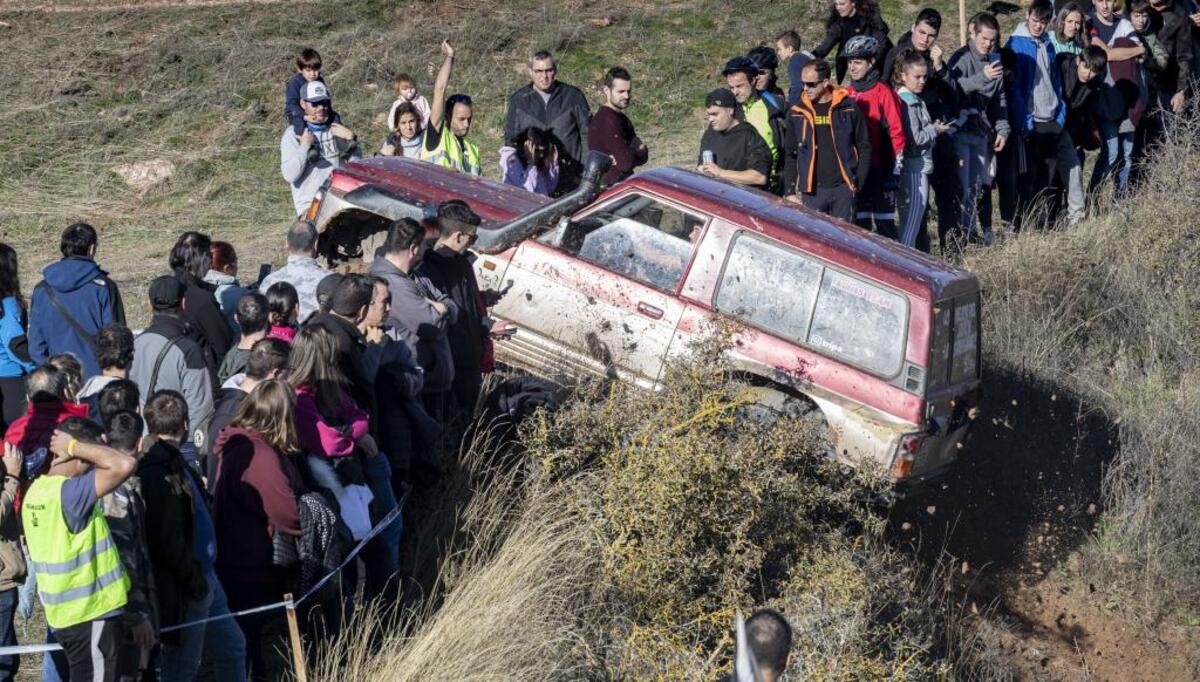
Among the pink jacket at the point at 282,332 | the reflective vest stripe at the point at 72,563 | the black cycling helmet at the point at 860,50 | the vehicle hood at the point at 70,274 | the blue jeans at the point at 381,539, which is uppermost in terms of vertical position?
the black cycling helmet at the point at 860,50

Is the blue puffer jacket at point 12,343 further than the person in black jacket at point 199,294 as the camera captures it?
No

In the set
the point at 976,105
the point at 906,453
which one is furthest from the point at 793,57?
the point at 906,453

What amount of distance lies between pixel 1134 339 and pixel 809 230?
5.59 m

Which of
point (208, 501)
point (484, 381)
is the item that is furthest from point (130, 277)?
point (208, 501)

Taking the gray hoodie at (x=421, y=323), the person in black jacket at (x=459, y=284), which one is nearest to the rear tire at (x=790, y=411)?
the person in black jacket at (x=459, y=284)

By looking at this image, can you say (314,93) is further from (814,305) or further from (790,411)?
(790,411)

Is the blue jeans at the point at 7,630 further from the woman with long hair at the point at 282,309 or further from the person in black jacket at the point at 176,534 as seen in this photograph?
the woman with long hair at the point at 282,309

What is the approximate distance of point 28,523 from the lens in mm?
5262

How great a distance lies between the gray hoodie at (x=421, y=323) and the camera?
779cm

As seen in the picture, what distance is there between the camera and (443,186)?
1016 cm

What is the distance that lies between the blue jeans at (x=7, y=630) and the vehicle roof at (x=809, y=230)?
4636 mm

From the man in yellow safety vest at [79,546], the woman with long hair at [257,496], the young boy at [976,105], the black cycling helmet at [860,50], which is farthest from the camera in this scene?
the young boy at [976,105]

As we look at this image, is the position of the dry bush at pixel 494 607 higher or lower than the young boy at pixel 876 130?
lower

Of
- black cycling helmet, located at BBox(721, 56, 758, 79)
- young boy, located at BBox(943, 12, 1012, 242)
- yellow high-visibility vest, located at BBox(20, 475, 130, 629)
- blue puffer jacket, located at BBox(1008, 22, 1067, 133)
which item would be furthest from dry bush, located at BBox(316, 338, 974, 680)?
blue puffer jacket, located at BBox(1008, 22, 1067, 133)
